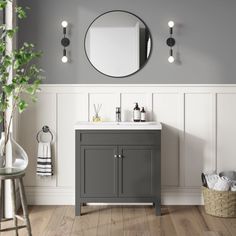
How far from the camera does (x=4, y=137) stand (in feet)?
11.0

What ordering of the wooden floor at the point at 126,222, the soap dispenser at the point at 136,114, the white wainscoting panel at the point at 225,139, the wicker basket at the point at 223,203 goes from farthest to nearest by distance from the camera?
the white wainscoting panel at the point at 225,139 → the soap dispenser at the point at 136,114 → the wicker basket at the point at 223,203 → the wooden floor at the point at 126,222

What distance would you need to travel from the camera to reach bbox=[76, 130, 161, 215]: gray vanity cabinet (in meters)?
4.30

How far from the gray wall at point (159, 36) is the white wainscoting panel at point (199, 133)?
0.66 feet

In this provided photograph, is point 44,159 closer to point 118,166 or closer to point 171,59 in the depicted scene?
point 118,166

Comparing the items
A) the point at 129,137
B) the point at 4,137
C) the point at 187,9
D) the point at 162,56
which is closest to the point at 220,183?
the point at 129,137

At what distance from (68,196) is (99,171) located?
617mm

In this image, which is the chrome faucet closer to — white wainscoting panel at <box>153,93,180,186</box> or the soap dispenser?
the soap dispenser

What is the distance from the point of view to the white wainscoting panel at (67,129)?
15.5 feet

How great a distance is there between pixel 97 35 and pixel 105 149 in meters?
1.17

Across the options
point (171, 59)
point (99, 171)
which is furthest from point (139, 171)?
point (171, 59)

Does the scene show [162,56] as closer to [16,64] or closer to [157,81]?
[157,81]

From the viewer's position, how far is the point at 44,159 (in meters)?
4.67

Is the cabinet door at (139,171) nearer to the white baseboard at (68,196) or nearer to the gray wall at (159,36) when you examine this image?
the white baseboard at (68,196)

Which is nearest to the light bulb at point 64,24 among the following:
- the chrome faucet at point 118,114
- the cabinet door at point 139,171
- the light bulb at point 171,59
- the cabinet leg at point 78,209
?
the chrome faucet at point 118,114
